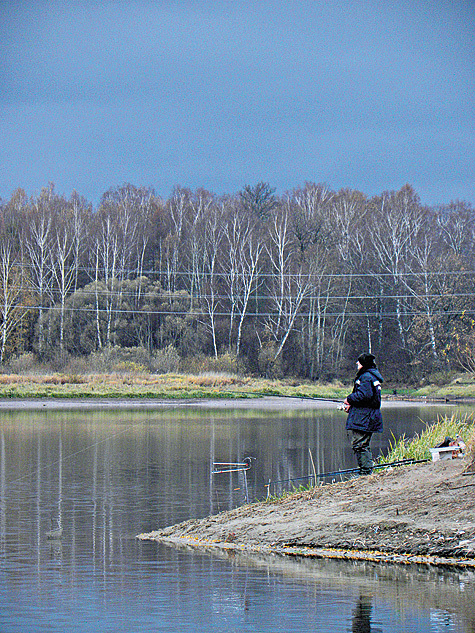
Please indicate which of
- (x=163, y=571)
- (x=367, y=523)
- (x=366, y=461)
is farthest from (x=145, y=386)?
(x=163, y=571)

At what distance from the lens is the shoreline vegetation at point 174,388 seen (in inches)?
1896

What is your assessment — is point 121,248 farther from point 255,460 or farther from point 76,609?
point 76,609

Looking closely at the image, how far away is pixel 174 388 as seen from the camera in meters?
51.9

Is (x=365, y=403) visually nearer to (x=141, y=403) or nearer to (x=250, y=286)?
(x=141, y=403)

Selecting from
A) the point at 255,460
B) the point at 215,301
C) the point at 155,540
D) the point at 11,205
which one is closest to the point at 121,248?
the point at 215,301

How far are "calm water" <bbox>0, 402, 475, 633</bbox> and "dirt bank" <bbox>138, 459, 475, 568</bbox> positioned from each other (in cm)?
39

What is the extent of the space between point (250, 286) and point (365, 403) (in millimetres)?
58960

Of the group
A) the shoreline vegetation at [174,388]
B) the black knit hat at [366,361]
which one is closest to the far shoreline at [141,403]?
the shoreline vegetation at [174,388]

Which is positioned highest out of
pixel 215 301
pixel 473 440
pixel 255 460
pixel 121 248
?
pixel 121 248

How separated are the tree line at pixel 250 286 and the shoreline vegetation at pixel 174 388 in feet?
23.2

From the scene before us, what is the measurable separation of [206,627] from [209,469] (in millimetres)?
10711

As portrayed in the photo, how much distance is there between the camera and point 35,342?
68.7m

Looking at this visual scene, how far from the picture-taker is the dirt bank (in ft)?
28.1

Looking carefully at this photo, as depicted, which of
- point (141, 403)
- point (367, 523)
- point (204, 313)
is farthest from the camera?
point (204, 313)
